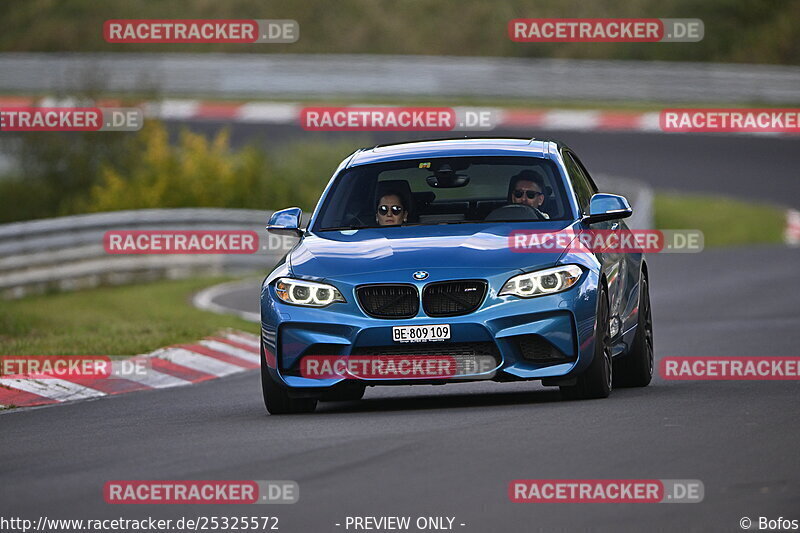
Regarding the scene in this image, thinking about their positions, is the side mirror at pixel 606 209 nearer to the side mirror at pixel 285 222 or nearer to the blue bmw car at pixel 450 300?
the blue bmw car at pixel 450 300

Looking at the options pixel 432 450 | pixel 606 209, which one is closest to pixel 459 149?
pixel 606 209

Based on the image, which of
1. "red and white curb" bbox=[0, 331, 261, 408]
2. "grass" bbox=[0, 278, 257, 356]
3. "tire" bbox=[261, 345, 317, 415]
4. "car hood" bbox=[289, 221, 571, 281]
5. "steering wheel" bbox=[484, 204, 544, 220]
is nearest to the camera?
"car hood" bbox=[289, 221, 571, 281]

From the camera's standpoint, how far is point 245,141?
4003 cm

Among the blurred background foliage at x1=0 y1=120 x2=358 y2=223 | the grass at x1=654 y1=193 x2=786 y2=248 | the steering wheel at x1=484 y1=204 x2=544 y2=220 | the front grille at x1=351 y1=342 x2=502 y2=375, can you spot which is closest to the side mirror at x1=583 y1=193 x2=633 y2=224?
the steering wheel at x1=484 y1=204 x2=544 y2=220

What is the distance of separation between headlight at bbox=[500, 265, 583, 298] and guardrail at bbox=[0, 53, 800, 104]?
31.4m

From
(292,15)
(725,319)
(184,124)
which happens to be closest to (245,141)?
(184,124)

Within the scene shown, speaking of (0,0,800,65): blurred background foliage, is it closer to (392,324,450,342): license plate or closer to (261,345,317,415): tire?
(261,345,317,415): tire

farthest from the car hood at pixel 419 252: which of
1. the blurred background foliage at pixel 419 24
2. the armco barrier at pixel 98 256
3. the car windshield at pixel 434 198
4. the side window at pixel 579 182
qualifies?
the blurred background foliage at pixel 419 24

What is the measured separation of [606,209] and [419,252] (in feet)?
4.32

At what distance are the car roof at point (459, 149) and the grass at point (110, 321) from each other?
3.97 metres

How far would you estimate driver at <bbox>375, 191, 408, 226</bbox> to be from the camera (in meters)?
11.1

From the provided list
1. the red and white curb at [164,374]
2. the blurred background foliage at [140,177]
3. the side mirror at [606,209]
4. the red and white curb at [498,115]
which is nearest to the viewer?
the side mirror at [606,209]

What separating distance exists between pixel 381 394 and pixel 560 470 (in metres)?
4.32

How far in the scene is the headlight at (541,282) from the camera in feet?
32.2
